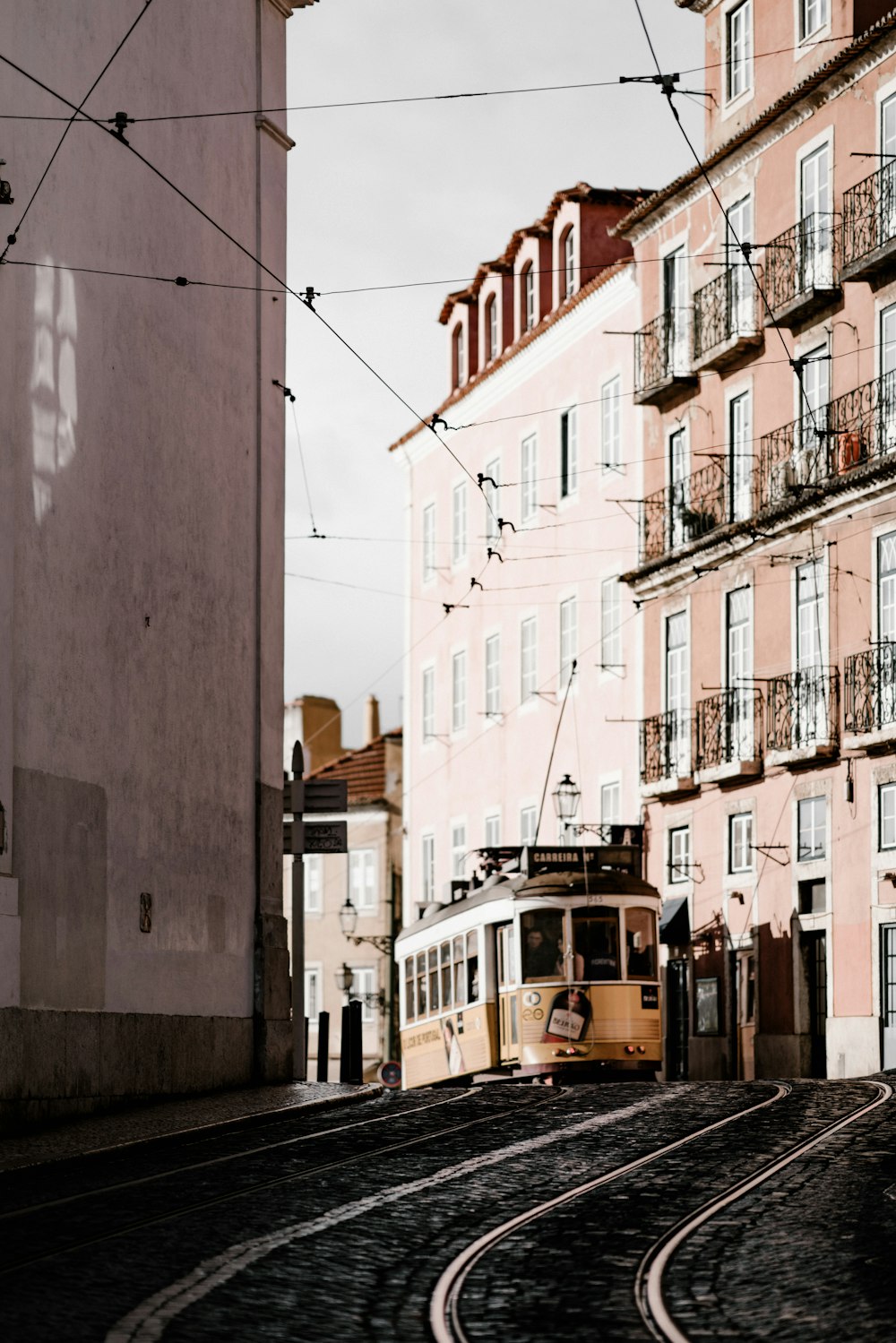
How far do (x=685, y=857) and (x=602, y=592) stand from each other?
555 centimetres

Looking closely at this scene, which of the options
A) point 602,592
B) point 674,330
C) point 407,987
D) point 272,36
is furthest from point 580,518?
point 272,36

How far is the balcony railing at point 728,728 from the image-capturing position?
110 feet

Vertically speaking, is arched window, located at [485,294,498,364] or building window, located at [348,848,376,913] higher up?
arched window, located at [485,294,498,364]

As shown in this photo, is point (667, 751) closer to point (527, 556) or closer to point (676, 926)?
point (676, 926)

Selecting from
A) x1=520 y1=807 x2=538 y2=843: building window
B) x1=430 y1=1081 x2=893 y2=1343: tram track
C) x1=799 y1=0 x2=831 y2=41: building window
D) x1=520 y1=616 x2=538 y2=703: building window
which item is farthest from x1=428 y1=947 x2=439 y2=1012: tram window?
x1=430 y1=1081 x2=893 y2=1343: tram track

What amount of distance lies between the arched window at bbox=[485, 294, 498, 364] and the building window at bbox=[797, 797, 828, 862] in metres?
15.4

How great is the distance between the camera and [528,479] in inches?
1667

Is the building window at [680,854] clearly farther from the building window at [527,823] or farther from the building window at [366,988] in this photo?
the building window at [366,988]

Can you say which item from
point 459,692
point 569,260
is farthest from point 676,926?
point 569,260

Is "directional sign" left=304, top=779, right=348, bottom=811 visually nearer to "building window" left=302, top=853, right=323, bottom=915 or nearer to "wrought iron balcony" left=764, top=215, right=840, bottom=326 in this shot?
"wrought iron balcony" left=764, top=215, right=840, bottom=326

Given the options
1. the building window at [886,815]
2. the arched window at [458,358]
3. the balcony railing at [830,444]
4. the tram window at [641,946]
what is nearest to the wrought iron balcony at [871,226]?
the balcony railing at [830,444]

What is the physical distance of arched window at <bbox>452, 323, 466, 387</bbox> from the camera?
47312mm

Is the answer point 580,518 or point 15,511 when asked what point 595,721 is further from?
point 15,511

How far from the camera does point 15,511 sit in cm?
1717
